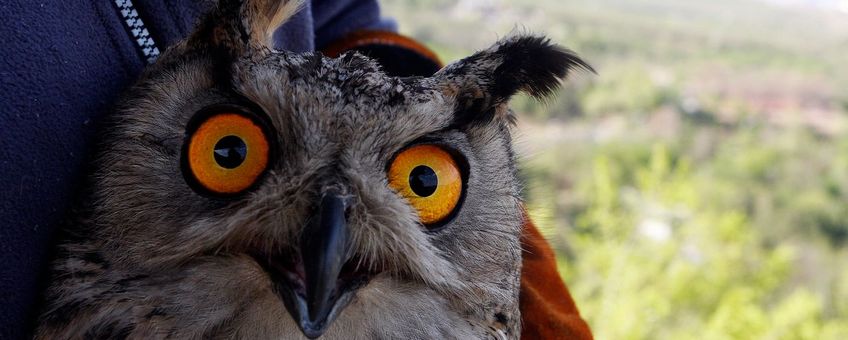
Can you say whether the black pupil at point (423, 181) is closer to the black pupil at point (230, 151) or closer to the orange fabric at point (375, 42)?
the black pupil at point (230, 151)

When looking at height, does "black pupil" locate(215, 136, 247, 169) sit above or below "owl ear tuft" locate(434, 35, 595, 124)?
below

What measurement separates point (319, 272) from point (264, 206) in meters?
0.13

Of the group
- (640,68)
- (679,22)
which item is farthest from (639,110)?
(679,22)

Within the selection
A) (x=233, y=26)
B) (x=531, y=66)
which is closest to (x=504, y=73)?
(x=531, y=66)

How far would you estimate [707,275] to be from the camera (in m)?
9.87

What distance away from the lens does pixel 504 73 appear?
115 centimetres

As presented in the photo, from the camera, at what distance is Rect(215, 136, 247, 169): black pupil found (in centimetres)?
86

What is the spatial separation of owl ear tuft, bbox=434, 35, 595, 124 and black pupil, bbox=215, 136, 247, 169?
1.15 feet

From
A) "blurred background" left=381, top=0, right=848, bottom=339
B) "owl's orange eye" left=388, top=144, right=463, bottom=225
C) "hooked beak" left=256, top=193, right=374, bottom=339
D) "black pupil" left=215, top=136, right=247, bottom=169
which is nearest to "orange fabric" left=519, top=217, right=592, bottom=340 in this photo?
"blurred background" left=381, top=0, right=848, bottom=339

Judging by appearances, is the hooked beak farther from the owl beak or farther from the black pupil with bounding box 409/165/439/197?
the black pupil with bounding box 409/165/439/197

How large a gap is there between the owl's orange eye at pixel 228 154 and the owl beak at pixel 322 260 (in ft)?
0.36

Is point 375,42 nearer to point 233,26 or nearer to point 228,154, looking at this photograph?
point 233,26

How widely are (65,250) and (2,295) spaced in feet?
0.45

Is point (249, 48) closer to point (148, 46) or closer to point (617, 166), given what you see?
point (148, 46)
